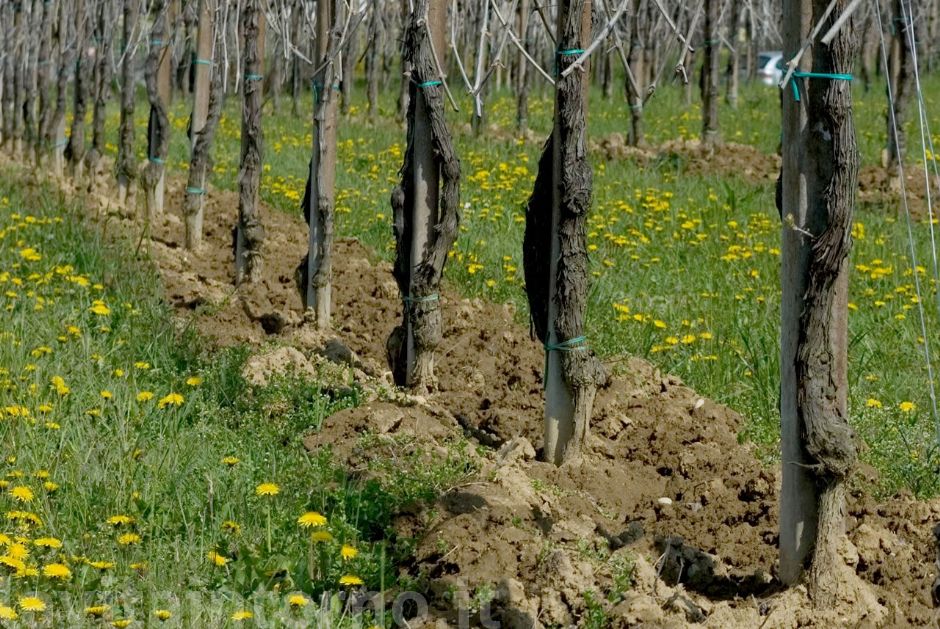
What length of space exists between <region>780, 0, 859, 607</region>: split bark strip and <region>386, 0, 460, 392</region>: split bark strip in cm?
220

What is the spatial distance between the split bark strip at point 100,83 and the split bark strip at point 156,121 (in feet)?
2.68

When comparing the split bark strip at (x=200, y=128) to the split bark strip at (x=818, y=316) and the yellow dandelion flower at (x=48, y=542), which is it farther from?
the split bark strip at (x=818, y=316)

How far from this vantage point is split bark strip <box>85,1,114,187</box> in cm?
1033

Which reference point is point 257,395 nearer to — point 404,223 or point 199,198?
point 404,223

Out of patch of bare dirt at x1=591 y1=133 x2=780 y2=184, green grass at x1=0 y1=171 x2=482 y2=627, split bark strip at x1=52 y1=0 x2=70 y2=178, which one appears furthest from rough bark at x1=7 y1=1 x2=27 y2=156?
green grass at x1=0 y1=171 x2=482 y2=627

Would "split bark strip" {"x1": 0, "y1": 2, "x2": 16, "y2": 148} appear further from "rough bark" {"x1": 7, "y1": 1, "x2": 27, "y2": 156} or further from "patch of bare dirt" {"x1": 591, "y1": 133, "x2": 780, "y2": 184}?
"patch of bare dirt" {"x1": 591, "y1": 133, "x2": 780, "y2": 184}

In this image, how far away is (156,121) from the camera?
9.35m

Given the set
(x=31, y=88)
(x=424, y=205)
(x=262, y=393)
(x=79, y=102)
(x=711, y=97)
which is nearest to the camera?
(x=262, y=393)

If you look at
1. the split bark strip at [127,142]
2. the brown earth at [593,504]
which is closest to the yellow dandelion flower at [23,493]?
the brown earth at [593,504]

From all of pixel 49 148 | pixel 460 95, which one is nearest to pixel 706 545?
pixel 49 148

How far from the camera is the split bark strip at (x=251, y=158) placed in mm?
7500

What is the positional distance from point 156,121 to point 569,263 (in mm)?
5460

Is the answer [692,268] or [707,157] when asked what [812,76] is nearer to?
[692,268]

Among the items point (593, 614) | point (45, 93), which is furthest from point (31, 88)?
point (593, 614)
